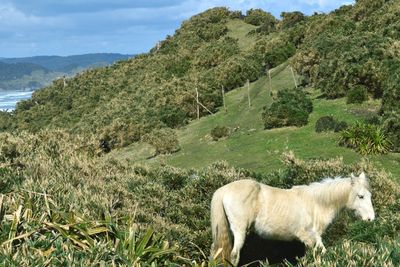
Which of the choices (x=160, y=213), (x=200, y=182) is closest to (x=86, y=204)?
(x=160, y=213)

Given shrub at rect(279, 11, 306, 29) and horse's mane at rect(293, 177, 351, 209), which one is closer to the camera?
horse's mane at rect(293, 177, 351, 209)

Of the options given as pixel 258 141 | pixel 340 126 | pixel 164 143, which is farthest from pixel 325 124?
pixel 164 143

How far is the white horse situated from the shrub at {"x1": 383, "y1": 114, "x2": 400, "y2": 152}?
19.7m

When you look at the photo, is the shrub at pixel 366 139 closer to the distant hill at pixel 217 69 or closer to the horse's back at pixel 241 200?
the distant hill at pixel 217 69

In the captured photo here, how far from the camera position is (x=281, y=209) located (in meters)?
10.0

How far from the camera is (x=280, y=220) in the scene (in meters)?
10.0

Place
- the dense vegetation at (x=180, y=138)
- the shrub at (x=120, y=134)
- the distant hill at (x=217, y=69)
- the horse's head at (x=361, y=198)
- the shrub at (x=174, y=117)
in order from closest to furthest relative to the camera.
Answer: the dense vegetation at (x=180, y=138)
the horse's head at (x=361, y=198)
the distant hill at (x=217, y=69)
the shrub at (x=174, y=117)
the shrub at (x=120, y=134)

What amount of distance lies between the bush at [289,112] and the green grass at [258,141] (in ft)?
1.88

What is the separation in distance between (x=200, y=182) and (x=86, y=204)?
7.60m

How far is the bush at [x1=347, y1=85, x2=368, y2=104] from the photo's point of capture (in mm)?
37281

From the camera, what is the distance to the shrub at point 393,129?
28.4 m

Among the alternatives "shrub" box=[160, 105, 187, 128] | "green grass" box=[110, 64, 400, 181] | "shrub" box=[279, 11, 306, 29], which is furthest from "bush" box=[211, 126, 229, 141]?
"shrub" box=[279, 11, 306, 29]

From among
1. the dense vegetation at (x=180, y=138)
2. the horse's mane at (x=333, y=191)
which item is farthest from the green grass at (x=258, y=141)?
the horse's mane at (x=333, y=191)

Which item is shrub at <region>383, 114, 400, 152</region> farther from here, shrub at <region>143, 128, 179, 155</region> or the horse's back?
the horse's back
